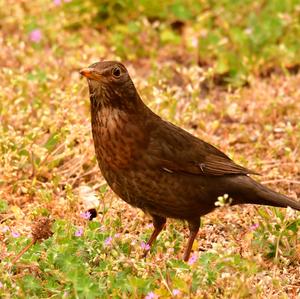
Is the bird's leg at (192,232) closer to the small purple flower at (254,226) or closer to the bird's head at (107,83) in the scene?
the small purple flower at (254,226)

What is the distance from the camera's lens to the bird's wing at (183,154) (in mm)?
5984

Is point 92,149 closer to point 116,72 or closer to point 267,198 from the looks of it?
point 116,72

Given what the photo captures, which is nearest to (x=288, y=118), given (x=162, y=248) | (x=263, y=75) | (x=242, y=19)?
(x=263, y=75)

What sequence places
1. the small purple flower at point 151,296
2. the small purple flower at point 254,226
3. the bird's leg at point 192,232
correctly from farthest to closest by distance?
the small purple flower at point 254,226
the bird's leg at point 192,232
the small purple flower at point 151,296

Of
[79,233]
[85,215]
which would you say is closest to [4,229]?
[85,215]

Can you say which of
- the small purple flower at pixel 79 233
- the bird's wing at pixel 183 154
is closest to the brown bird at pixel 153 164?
the bird's wing at pixel 183 154

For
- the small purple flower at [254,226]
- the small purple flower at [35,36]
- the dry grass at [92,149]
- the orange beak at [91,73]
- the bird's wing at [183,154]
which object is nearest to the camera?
the dry grass at [92,149]

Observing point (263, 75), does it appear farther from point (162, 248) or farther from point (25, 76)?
point (162, 248)

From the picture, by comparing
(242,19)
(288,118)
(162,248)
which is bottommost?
(162,248)

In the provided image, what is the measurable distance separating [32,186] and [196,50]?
3245 mm

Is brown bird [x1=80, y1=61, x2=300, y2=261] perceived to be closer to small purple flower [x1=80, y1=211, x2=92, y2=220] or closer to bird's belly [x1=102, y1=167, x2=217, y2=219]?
bird's belly [x1=102, y1=167, x2=217, y2=219]

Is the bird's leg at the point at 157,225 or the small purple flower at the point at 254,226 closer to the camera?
the bird's leg at the point at 157,225

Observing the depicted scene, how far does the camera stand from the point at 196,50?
9695 millimetres

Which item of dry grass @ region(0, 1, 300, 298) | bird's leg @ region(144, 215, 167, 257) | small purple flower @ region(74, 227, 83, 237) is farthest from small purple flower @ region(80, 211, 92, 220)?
bird's leg @ region(144, 215, 167, 257)
